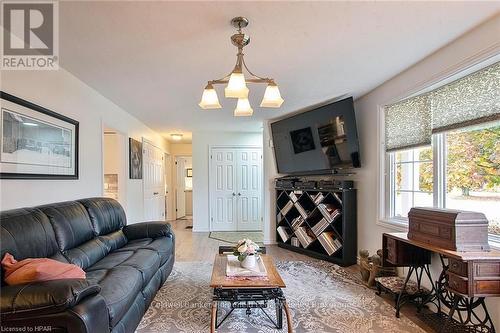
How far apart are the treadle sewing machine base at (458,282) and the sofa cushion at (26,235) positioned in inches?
111

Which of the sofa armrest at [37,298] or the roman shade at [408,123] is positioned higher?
the roman shade at [408,123]

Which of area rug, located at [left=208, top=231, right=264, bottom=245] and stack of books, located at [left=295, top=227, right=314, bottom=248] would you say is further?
area rug, located at [left=208, top=231, right=264, bottom=245]

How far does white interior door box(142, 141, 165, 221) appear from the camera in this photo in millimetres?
5738

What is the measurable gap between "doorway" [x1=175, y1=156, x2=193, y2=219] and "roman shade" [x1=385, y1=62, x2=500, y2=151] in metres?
6.43

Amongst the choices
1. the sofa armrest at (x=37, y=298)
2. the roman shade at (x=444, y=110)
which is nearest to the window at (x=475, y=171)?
the roman shade at (x=444, y=110)

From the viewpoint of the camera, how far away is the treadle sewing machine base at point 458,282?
1.85m

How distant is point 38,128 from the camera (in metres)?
2.44

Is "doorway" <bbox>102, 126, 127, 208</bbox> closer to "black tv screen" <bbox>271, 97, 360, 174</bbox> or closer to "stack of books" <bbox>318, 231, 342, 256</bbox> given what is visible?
"black tv screen" <bbox>271, 97, 360, 174</bbox>

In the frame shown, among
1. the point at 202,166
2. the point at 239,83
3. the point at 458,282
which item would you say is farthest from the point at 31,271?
the point at 202,166

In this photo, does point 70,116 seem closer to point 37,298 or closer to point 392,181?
point 37,298

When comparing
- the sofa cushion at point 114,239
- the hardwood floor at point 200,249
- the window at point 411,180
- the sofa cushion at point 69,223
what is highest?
the window at point 411,180

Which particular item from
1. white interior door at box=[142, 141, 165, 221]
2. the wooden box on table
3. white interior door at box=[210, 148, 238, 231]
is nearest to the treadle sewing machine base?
the wooden box on table

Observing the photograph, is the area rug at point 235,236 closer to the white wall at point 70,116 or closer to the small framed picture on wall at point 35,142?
the white wall at point 70,116

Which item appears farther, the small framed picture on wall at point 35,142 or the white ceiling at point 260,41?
the small framed picture on wall at point 35,142
